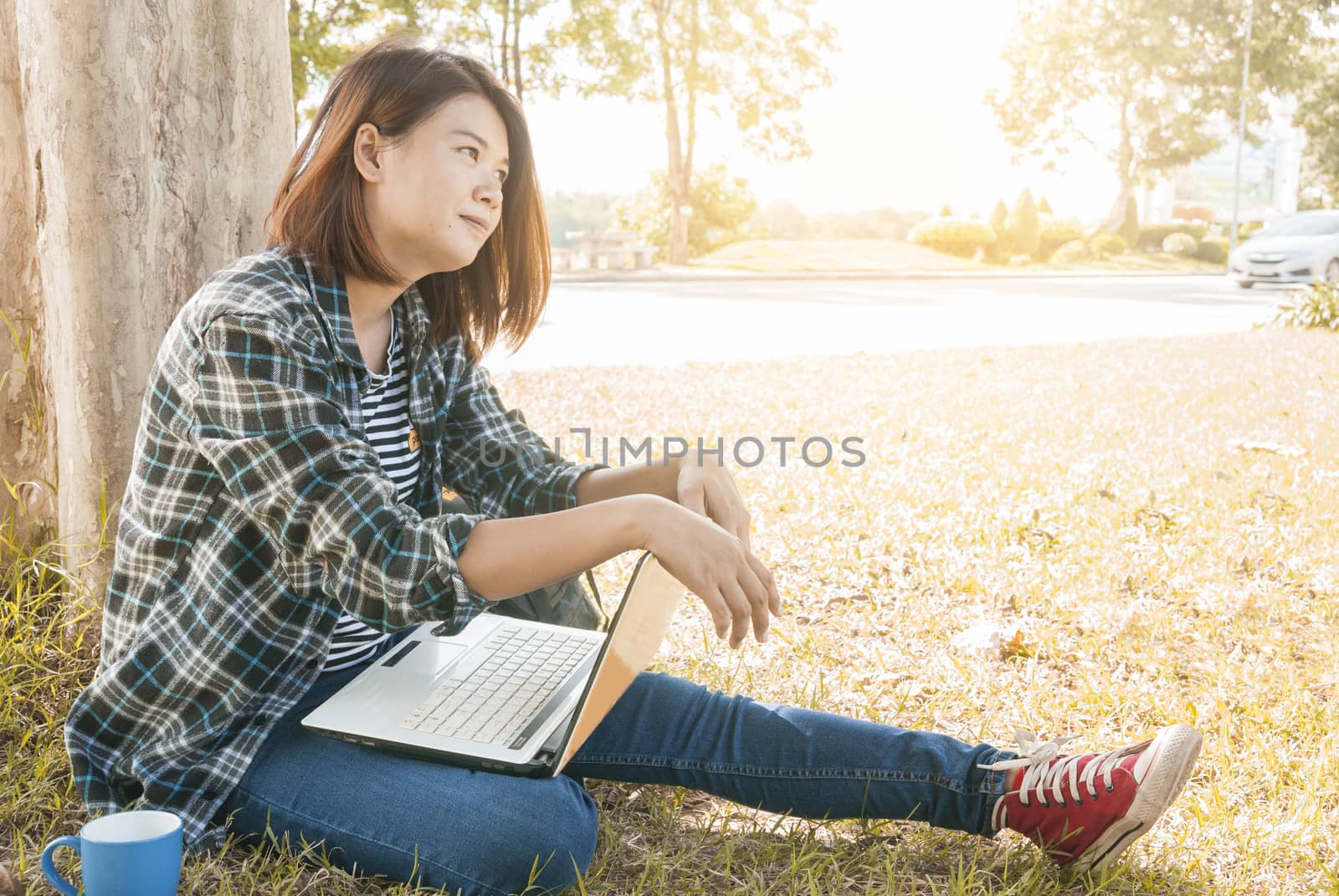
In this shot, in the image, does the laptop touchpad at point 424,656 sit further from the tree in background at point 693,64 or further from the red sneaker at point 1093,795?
the tree in background at point 693,64

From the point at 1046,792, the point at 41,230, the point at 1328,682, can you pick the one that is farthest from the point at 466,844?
the point at 1328,682

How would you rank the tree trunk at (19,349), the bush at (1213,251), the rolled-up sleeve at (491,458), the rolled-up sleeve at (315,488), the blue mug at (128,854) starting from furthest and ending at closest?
the bush at (1213,251) → the tree trunk at (19,349) → the rolled-up sleeve at (491,458) → the rolled-up sleeve at (315,488) → the blue mug at (128,854)

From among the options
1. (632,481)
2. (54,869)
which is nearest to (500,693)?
(632,481)

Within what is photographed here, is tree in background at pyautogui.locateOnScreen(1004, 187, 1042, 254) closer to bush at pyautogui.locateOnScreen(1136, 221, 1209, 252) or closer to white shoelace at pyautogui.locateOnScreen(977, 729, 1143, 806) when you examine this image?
bush at pyautogui.locateOnScreen(1136, 221, 1209, 252)

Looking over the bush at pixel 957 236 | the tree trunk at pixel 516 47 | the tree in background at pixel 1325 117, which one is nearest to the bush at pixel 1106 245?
the bush at pixel 957 236

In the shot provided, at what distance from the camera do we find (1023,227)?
28719 mm

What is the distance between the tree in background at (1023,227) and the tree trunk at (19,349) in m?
28.2

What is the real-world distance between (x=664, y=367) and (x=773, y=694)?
5.35m

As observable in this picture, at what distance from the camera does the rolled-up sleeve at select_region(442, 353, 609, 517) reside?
7.31 ft

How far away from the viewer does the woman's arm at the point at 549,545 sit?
158cm

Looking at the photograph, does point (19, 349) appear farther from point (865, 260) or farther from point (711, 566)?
point (865, 260)

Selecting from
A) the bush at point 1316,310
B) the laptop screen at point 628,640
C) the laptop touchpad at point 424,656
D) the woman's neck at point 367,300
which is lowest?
the laptop touchpad at point 424,656

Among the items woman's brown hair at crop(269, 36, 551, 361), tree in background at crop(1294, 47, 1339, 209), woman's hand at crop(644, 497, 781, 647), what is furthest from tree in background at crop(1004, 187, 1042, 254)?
woman's hand at crop(644, 497, 781, 647)

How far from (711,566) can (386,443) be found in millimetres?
762
